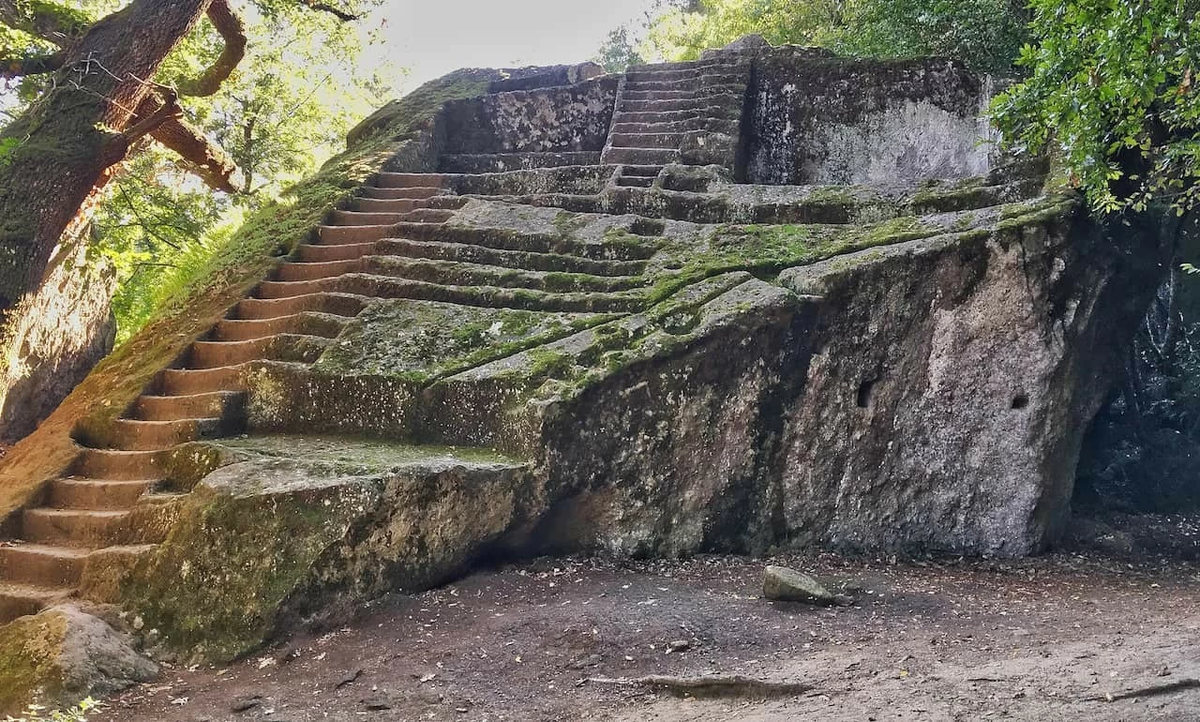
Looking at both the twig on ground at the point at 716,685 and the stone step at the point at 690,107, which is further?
the stone step at the point at 690,107

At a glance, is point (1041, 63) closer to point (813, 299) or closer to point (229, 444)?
point (813, 299)

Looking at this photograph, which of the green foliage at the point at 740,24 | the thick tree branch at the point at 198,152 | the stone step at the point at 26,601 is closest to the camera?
the stone step at the point at 26,601

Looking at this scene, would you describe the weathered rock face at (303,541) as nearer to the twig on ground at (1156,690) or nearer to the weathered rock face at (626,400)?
the weathered rock face at (626,400)

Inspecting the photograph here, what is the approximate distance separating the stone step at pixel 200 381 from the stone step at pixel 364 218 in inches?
104

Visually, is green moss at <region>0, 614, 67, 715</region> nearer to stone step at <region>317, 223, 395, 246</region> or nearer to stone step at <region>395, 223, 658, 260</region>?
stone step at <region>395, 223, 658, 260</region>

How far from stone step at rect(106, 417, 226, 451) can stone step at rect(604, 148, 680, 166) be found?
5752mm

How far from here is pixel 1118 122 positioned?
5895mm

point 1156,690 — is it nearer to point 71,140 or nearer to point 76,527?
point 76,527

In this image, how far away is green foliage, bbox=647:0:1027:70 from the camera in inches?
419

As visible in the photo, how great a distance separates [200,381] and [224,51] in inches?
217

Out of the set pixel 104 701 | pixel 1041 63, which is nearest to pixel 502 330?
pixel 104 701

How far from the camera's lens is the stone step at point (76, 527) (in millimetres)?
5375

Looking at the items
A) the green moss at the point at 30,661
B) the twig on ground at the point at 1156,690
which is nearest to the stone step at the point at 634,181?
the green moss at the point at 30,661

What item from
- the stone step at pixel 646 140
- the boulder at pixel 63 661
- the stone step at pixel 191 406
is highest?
the stone step at pixel 646 140
